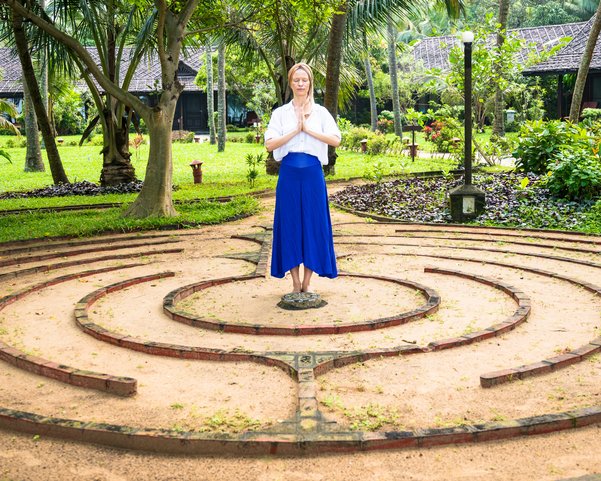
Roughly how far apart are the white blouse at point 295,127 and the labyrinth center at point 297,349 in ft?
4.29

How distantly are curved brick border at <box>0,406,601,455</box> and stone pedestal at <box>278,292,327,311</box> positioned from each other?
2.71m

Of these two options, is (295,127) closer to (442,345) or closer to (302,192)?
(302,192)

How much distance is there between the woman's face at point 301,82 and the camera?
252 inches

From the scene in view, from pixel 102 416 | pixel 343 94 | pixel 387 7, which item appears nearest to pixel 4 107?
pixel 343 94

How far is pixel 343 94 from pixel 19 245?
44.0 ft

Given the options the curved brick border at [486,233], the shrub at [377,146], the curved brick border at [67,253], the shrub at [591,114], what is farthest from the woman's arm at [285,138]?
the shrub at [591,114]

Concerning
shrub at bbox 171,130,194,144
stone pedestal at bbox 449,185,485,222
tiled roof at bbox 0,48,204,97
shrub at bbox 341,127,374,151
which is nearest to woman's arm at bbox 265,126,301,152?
stone pedestal at bbox 449,185,485,222

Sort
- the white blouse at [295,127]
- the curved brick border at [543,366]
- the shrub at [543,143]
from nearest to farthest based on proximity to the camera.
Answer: the curved brick border at [543,366], the white blouse at [295,127], the shrub at [543,143]

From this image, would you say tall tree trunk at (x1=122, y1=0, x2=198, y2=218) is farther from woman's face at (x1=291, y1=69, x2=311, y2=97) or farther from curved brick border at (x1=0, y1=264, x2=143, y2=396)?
curved brick border at (x1=0, y1=264, x2=143, y2=396)

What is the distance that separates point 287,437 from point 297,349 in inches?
64.3

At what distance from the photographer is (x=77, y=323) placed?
6.38m

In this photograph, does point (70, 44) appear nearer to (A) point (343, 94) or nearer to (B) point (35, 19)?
(B) point (35, 19)

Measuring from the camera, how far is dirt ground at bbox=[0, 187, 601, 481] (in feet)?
12.8

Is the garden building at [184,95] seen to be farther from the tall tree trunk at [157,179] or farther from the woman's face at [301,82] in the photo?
the woman's face at [301,82]
